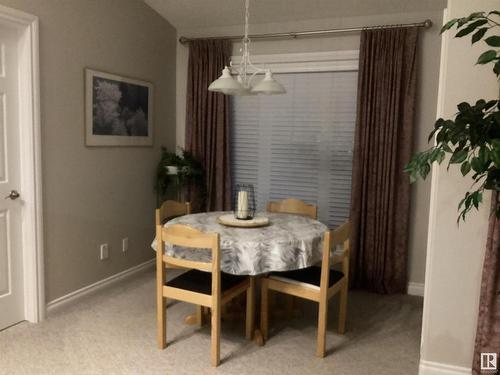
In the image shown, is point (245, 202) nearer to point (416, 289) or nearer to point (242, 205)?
point (242, 205)

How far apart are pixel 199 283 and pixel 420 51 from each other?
2690mm

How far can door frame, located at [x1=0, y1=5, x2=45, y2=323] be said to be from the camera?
119 inches

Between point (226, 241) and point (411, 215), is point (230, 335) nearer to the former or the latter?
point (226, 241)

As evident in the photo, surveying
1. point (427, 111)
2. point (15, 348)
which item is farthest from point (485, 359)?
point (15, 348)

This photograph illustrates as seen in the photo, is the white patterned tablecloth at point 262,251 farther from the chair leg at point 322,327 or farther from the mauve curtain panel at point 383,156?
the mauve curtain panel at point 383,156

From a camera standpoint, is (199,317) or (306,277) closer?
(306,277)

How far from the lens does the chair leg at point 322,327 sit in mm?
2746

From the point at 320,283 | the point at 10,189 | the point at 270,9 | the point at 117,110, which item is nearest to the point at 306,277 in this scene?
the point at 320,283

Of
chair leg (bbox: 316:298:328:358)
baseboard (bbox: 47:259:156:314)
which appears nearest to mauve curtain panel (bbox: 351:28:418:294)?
chair leg (bbox: 316:298:328:358)

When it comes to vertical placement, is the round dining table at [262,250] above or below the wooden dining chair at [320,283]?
above

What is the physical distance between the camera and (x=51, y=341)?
9.69 ft

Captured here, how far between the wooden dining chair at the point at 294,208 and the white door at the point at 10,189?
199cm

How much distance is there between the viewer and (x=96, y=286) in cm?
384

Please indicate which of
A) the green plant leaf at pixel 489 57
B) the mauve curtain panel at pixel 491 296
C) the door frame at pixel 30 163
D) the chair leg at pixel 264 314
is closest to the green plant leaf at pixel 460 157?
the green plant leaf at pixel 489 57
